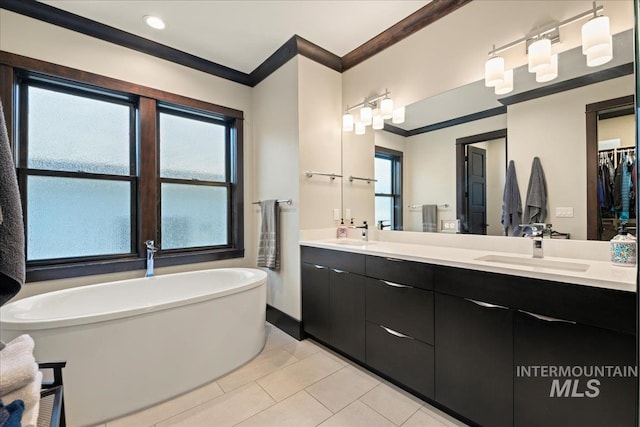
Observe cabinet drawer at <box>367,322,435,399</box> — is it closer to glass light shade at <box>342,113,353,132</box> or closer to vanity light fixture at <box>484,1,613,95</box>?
vanity light fixture at <box>484,1,613,95</box>

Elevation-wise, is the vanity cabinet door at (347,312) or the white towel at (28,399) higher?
the white towel at (28,399)

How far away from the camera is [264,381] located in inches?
77.8

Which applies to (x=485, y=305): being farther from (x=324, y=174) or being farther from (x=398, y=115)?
(x=324, y=174)

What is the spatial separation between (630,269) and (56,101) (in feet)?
12.9

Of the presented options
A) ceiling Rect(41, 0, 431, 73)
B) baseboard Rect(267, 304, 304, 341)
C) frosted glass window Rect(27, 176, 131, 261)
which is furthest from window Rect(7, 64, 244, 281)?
baseboard Rect(267, 304, 304, 341)

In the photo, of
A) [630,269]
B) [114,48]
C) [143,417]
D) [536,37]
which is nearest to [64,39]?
[114,48]

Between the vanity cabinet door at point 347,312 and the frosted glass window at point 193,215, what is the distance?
5.12ft

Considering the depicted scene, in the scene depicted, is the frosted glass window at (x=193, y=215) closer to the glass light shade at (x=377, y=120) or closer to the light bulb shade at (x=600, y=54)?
the glass light shade at (x=377, y=120)

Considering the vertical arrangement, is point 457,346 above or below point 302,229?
below

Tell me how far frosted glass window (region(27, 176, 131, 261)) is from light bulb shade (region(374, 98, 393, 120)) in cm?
247

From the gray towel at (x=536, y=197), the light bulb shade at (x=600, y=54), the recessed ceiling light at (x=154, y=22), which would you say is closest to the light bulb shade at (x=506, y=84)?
the light bulb shade at (x=600, y=54)

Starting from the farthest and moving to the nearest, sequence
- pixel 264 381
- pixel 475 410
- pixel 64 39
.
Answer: pixel 64 39 < pixel 264 381 < pixel 475 410

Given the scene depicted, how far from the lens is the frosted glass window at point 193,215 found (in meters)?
2.86

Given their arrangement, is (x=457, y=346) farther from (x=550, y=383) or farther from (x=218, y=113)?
(x=218, y=113)
